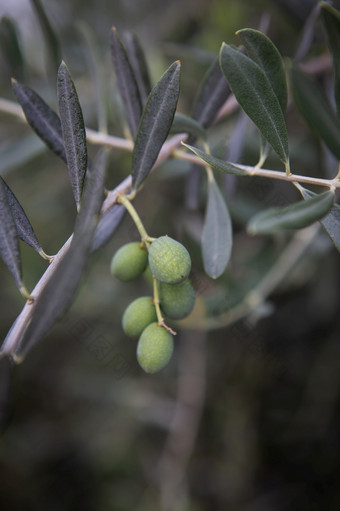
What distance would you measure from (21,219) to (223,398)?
89.2 inches

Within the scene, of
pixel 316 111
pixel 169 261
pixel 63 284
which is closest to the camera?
pixel 63 284

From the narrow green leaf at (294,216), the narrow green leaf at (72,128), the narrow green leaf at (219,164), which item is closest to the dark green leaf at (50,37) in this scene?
the narrow green leaf at (72,128)

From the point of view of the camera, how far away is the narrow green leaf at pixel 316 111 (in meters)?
1.38

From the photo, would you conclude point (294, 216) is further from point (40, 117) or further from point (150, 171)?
point (40, 117)

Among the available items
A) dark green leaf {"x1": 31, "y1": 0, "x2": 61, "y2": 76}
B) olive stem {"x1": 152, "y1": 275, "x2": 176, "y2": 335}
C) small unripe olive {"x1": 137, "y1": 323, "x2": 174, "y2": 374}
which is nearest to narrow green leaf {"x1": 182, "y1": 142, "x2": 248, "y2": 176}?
olive stem {"x1": 152, "y1": 275, "x2": 176, "y2": 335}

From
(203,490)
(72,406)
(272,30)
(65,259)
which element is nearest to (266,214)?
(65,259)

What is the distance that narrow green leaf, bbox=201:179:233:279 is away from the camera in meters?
1.22

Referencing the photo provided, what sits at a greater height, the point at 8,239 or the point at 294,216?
the point at 8,239

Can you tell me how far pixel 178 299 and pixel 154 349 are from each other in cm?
14

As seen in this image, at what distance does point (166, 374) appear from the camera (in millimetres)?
3283

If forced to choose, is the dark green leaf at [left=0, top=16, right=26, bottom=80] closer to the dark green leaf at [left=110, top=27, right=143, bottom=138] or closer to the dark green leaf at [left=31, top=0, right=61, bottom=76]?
the dark green leaf at [left=31, top=0, right=61, bottom=76]

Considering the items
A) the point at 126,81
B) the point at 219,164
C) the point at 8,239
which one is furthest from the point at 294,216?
the point at 126,81

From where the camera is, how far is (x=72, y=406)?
3.48m

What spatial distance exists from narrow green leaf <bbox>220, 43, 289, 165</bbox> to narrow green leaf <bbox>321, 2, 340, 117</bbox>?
10.9 inches
